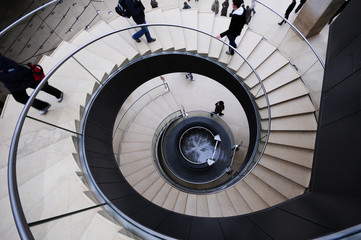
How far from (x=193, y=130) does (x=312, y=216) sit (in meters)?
6.59

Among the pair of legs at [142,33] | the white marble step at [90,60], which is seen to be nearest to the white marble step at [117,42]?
the pair of legs at [142,33]

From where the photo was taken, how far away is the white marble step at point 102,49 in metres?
5.72

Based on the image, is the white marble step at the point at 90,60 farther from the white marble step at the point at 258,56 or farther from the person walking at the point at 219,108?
the person walking at the point at 219,108

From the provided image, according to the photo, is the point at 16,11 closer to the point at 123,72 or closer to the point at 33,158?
the point at 123,72

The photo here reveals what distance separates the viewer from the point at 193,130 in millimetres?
9578

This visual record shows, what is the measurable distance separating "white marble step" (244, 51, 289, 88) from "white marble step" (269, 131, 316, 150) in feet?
6.11

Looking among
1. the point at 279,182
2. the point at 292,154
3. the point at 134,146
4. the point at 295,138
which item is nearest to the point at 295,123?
the point at 295,138

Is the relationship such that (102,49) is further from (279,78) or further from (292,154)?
(292,154)

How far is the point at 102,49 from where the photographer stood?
5.80 meters

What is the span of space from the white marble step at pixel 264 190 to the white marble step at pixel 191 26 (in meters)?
4.65

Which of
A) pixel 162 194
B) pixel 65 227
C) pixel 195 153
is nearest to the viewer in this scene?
pixel 65 227

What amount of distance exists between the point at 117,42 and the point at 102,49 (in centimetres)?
60

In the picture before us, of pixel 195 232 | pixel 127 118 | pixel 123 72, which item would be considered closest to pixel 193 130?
pixel 127 118

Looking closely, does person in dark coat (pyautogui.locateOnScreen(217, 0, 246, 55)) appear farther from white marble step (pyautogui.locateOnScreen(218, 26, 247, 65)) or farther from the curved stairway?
the curved stairway
